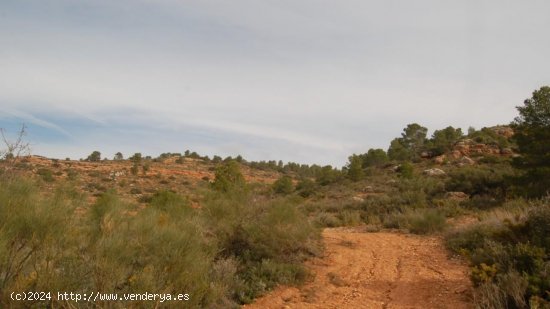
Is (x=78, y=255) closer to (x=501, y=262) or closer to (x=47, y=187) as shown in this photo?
(x=47, y=187)

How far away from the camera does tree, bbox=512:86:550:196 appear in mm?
15370

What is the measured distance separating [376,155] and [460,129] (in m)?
11.7

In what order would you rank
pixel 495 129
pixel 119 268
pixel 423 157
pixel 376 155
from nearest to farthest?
pixel 119 268
pixel 423 157
pixel 495 129
pixel 376 155

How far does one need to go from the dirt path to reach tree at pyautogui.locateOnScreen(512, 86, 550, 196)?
7.59m

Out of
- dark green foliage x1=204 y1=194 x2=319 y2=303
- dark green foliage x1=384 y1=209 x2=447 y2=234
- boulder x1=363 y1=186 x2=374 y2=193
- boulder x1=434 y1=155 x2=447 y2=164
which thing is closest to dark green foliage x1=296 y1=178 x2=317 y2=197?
boulder x1=363 y1=186 x2=374 y2=193

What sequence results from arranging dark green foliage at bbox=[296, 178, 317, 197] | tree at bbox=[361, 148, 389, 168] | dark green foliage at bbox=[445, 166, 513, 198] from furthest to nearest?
1. tree at bbox=[361, 148, 389, 168]
2. dark green foliage at bbox=[296, 178, 317, 197]
3. dark green foliage at bbox=[445, 166, 513, 198]

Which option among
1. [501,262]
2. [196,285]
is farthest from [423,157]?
[196,285]

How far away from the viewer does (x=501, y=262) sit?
6316 mm

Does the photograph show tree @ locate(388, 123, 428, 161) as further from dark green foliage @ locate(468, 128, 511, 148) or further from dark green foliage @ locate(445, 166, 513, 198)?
dark green foliage @ locate(445, 166, 513, 198)

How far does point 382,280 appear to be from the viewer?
7770 millimetres

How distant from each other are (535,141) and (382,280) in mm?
A: 13222

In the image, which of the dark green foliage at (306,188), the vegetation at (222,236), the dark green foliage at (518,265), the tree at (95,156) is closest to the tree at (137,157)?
the tree at (95,156)

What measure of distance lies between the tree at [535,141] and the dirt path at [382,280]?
7589 millimetres

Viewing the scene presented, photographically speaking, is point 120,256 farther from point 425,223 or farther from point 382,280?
point 425,223
